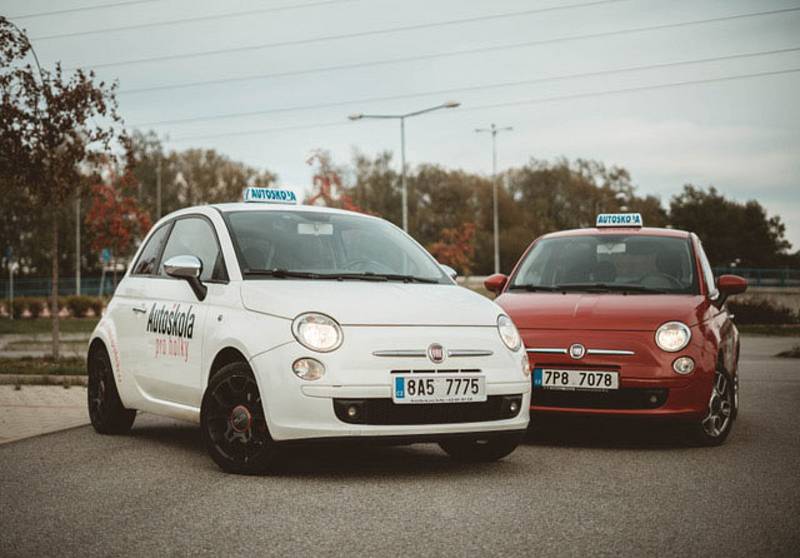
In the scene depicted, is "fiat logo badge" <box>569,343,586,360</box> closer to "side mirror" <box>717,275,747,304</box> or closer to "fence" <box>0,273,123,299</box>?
"side mirror" <box>717,275,747,304</box>

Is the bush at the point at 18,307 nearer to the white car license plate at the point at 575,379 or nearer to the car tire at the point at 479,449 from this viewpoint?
the white car license plate at the point at 575,379

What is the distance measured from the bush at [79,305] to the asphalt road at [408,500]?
138 ft

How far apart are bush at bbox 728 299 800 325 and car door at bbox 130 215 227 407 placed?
34709mm

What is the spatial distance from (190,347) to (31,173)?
11.9 m

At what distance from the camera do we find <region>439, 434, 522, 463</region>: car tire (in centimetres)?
791

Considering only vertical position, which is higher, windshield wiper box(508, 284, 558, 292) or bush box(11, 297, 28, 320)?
windshield wiper box(508, 284, 558, 292)

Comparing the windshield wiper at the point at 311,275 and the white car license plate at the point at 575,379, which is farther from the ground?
the windshield wiper at the point at 311,275

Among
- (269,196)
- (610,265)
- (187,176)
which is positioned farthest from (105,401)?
(187,176)

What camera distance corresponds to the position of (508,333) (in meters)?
7.62

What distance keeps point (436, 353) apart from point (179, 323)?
2.05m

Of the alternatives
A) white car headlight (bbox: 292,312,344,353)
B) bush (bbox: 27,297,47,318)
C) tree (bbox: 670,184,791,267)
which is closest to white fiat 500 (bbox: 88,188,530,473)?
white car headlight (bbox: 292,312,344,353)

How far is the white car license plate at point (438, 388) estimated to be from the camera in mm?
7035

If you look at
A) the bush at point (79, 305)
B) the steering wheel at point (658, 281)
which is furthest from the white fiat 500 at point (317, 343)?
the bush at point (79, 305)

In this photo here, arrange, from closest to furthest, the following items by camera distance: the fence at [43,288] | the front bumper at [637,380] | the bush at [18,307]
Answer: the front bumper at [637,380] < the bush at [18,307] < the fence at [43,288]
